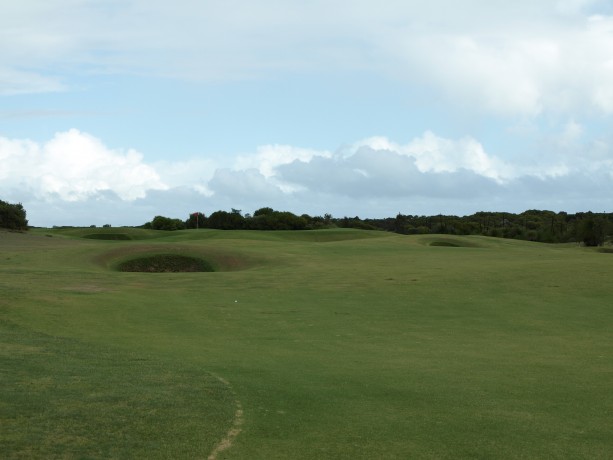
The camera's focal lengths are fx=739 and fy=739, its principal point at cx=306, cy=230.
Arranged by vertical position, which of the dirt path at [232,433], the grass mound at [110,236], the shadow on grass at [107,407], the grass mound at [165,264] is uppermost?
the grass mound at [110,236]

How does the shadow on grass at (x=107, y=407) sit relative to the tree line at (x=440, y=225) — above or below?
below

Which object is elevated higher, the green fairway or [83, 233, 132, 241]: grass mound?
[83, 233, 132, 241]: grass mound

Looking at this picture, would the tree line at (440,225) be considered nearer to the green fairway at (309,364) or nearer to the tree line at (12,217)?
the tree line at (12,217)

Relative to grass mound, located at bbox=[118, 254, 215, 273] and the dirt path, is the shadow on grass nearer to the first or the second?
the dirt path

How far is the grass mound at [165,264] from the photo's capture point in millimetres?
45594

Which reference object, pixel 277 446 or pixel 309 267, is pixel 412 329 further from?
pixel 309 267

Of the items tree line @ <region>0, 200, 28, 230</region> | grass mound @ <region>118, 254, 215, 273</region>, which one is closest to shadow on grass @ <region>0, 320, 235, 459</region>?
grass mound @ <region>118, 254, 215, 273</region>

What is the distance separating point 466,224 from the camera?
122500mm

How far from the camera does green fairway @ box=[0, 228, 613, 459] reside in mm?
9656

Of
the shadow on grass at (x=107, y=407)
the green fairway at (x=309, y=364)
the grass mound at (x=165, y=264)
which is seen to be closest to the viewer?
the shadow on grass at (x=107, y=407)

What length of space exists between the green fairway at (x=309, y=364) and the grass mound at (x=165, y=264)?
A: 29.0 ft

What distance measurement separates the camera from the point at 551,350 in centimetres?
1848

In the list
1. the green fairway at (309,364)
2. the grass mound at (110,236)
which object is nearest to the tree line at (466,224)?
the grass mound at (110,236)

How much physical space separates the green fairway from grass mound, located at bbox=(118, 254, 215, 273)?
883 cm
